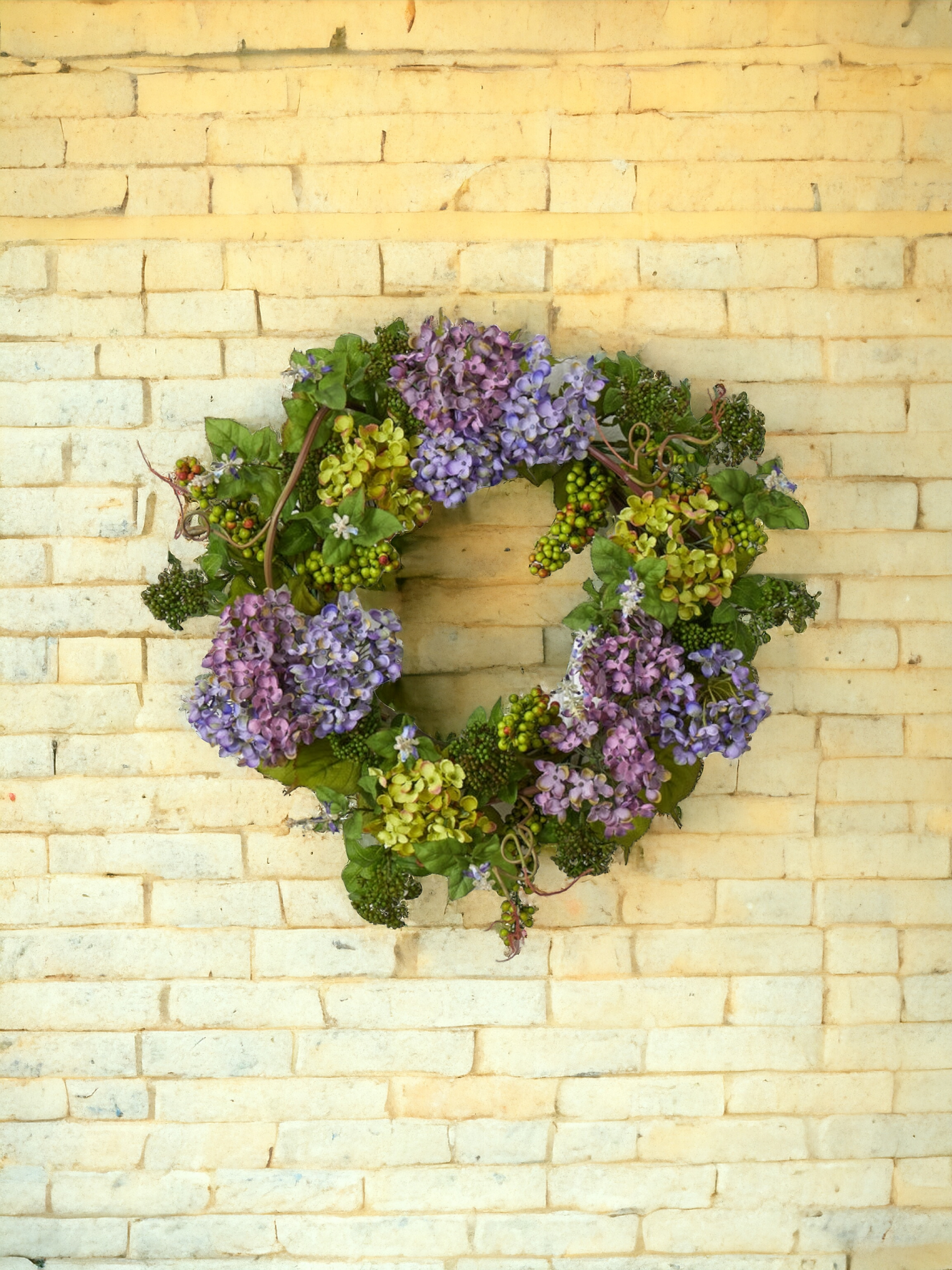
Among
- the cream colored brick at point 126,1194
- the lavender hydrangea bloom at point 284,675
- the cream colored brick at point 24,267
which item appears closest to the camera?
the lavender hydrangea bloom at point 284,675

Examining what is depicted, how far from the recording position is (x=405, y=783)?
1.40m

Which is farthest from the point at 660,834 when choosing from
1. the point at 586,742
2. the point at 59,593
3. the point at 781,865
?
the point at 59,593

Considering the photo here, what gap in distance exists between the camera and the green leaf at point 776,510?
138 cm

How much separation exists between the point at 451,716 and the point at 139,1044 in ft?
2.80

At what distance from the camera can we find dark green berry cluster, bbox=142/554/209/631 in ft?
4.68

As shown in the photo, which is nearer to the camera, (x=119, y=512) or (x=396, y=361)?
(x=396, y=361)

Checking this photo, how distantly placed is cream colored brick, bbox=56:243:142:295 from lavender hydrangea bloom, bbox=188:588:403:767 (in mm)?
654

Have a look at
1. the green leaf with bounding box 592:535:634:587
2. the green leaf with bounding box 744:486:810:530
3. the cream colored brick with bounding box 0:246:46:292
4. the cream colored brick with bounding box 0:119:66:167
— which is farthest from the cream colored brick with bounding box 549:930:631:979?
the cream colored brick with bounding box 0:119:66:167

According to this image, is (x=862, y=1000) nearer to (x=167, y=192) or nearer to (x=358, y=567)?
(x=358, y=567)

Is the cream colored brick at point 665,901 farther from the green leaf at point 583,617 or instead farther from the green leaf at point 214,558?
the green leaf at point 214,558

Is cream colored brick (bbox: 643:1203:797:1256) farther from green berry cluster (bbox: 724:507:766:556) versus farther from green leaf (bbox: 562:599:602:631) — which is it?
green berry cluster (bbox: 724:507:766:556)

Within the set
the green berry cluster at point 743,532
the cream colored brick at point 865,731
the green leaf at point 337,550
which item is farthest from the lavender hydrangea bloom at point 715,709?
the green leaf at point 337,550

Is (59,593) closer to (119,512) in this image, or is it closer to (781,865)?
(119,512)

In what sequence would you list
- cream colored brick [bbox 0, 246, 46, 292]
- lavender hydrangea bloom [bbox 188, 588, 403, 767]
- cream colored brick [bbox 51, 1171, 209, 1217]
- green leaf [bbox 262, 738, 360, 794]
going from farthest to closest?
cream colored brick [bbox 51, 1171, 209, 1217]
cream colored brick [bbox 0, 246, 46, 292]
green leaf [bbox 262, 738, 360, 794]
lavender hydrangea bloom [bbox 188, 588, 403, 767]
